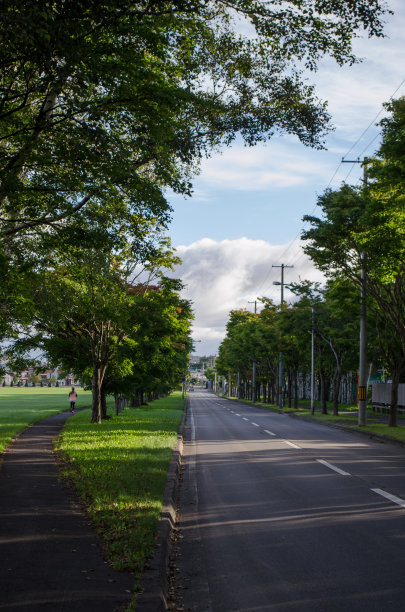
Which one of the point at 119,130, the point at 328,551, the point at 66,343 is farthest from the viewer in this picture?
the point at 66,343

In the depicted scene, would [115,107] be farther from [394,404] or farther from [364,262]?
[394,404]

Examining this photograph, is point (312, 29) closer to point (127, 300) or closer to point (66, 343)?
point (127, 300)

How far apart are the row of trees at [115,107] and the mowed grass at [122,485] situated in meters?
3.99

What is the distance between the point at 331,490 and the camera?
10055 mm

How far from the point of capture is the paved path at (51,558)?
4516 millimetres

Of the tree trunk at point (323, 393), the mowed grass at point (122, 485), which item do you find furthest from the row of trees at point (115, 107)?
the tree trunk at point (323, 393)

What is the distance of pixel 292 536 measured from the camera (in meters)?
6.99

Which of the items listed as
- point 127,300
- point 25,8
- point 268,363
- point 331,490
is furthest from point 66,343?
point 268,363

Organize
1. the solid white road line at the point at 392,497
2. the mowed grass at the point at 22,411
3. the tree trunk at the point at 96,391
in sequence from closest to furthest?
the solid white road line at the point at 392,497 → the mowed grass at the point at 22,411 → the tree trunk at the point at 96,391

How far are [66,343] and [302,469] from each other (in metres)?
16.5

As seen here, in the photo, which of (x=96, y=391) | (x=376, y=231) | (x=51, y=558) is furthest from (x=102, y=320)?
(x=51, y=558)

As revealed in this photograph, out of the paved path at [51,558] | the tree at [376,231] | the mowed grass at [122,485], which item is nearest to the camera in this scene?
the paved path at [51,558]

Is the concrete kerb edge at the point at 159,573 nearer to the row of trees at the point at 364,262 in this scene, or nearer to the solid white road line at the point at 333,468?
the solid white road line at the point at 333,468

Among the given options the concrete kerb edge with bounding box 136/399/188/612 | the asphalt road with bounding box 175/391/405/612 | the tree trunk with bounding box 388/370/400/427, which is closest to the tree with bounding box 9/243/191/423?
the asphalt road with bounding box 175/391/405/612
